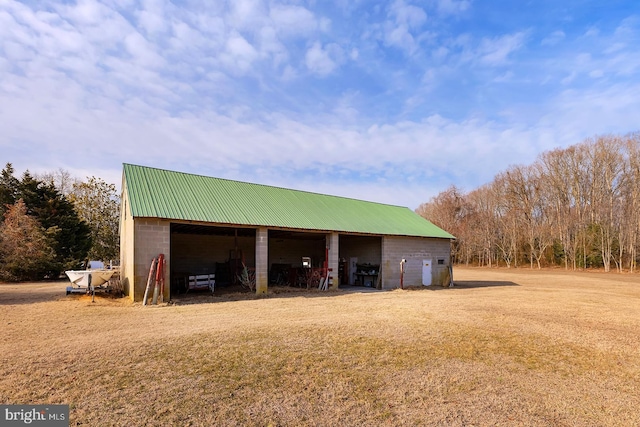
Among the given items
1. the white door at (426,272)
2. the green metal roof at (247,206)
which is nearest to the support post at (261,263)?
the green metal roof at (247,206)

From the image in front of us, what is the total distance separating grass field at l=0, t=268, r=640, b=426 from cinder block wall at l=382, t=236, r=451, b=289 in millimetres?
9924

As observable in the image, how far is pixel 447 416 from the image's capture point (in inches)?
178

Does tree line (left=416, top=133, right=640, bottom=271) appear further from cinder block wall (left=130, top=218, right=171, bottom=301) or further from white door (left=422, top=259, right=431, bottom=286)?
cinder block wall (left=130, top=218, right=171, bottom=301)

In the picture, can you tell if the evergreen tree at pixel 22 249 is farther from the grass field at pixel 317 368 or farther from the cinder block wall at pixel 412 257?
the cinder block wall at pixel 412 257

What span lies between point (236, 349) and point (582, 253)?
48.7 meters

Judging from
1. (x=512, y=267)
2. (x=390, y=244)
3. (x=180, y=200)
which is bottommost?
(x=512, y=267)

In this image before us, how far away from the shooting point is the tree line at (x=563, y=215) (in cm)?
4025

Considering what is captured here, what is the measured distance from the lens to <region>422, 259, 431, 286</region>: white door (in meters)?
23.2

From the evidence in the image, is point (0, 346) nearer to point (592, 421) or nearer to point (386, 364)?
point (386, 364)

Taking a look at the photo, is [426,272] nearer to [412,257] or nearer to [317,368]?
[412,257]

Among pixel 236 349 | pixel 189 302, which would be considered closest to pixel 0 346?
pixel 236 349

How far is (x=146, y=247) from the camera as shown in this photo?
44.4 feet

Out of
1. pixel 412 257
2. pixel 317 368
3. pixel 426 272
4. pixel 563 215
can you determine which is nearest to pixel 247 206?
pixel 412 257

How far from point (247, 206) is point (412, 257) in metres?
11.0
